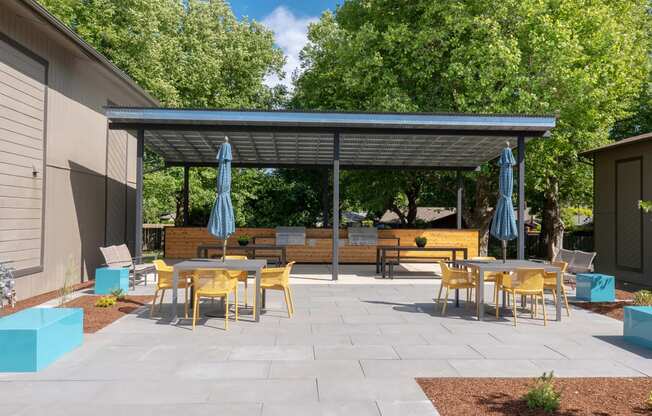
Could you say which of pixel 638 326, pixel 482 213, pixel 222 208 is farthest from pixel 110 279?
pixel 482 213

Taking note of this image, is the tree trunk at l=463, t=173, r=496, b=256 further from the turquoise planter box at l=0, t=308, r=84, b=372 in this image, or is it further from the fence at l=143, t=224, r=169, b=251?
the turquoise planter box at l=0, t=308, r=84, b=372

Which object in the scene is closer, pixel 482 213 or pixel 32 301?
pixel 32 301

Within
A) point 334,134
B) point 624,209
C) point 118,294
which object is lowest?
point 118,294

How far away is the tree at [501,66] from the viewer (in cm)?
1648

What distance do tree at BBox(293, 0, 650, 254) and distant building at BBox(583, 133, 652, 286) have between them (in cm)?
300

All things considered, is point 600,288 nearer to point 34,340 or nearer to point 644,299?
point 644,299

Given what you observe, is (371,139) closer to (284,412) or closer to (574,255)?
(574,255)

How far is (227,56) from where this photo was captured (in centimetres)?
2733

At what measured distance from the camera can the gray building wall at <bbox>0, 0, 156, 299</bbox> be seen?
8203 mm

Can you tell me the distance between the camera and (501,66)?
1642cm

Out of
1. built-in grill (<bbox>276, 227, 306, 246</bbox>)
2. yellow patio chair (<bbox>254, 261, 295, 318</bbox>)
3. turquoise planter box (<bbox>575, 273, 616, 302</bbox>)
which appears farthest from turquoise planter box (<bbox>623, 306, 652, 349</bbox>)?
built-in grill (<bbox>276, 227, 306, 246</bbox>)

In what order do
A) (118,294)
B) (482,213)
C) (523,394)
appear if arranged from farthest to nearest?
(482,213) → (118,294) → (523,394)

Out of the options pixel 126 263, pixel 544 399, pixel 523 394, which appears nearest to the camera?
pixel 544 399

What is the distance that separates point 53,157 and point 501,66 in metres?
13.5
